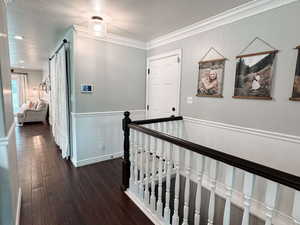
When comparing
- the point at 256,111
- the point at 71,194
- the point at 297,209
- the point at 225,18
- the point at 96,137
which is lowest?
the point at 71,194

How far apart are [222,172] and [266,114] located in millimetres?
1010

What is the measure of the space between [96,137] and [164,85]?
5.61ft

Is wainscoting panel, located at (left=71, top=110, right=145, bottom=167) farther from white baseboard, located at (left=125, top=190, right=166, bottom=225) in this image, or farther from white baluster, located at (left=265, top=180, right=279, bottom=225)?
white baluster, located at (left=265, top=180, right=279, bottom=225)

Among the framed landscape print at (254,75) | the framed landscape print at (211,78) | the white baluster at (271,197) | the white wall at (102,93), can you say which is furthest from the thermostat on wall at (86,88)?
the white baluster at (271,197)

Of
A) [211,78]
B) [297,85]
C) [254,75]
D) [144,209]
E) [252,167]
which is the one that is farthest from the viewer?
[211,78]

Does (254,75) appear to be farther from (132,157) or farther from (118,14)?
(118,14)

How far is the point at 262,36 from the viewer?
1.98m

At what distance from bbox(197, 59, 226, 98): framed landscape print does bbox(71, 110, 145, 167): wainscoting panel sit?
1.72 meters

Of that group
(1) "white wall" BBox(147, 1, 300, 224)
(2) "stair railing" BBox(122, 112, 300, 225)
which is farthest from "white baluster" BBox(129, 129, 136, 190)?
(1) "white wall" BBox(147, 1, 300, 224)

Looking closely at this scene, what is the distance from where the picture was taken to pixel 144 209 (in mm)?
1934

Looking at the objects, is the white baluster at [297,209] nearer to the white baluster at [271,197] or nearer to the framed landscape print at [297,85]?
the white baluster at [271,197]

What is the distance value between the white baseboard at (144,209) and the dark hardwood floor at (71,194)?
0.15ft

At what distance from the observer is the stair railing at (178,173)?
2.96 feet

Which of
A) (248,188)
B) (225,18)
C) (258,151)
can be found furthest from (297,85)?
(248,188)
